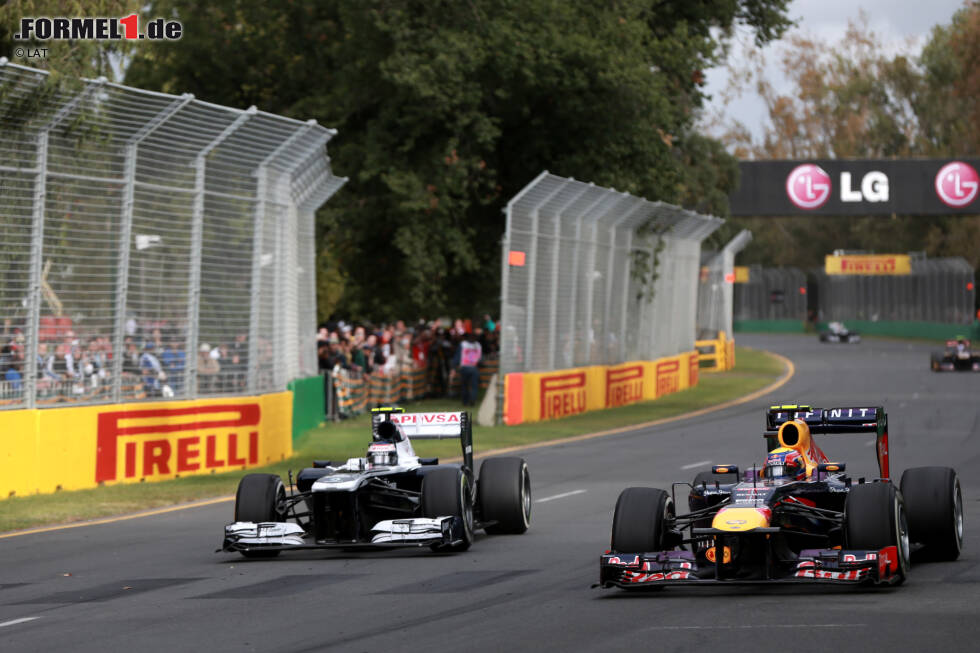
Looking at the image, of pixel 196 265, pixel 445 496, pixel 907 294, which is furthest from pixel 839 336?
pixel 445 496

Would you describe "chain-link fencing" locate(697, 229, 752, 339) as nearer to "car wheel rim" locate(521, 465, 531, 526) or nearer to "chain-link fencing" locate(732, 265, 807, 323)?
"car wheel rim" locate(521, 465, 531, 526)

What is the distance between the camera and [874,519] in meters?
9.90

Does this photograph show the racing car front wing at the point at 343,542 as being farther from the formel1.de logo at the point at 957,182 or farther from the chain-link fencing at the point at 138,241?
the formel1.de logo at the point at 957,182

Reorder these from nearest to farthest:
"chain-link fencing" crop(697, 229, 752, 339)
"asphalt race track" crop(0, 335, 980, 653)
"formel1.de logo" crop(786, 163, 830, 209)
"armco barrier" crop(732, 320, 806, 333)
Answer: "asphalt race track" crop(0, 335, 980, 653)
"formel1.de logo" crop(786, 163, 830, 209)
"chain-link fencing" crop(697, 229, 752, 339)
"armco barrier" crop(732, 320, 806, 333)

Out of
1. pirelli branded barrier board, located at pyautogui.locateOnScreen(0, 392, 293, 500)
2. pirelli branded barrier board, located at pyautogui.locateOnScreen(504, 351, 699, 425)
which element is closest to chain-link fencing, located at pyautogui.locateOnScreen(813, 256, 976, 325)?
pirelli branded barrier board, located at pyautogui.locateOnScreen(504, 351, 699, 425)

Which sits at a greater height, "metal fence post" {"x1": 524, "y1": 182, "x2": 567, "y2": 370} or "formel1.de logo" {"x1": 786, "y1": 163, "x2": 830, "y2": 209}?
"formel1.de logo" {"x1": 786, "y1": 163, "x2": 830, "y2": 209}

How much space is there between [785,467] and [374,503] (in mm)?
3386

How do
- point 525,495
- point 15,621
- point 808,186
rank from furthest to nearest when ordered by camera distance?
point 808,186, point 525,495, point 15,621

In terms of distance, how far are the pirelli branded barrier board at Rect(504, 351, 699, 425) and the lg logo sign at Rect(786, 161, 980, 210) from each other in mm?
12680

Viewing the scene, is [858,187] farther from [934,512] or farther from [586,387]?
[934,512]

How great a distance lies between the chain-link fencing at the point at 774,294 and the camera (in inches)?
4569

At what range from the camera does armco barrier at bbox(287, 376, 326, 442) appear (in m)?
26.0

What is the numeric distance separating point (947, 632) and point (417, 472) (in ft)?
17.8

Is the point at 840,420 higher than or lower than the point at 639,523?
higher
